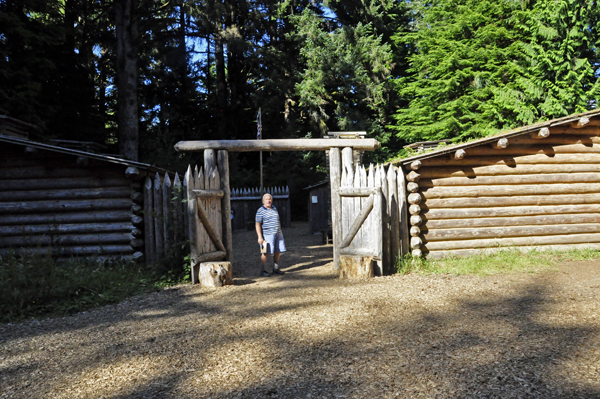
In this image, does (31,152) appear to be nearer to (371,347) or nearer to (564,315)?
(371,347)

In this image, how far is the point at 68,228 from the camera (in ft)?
32.6

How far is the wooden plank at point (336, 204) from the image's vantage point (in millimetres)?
9297

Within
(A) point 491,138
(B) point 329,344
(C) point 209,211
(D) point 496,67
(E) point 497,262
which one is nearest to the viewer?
(B) point 329,344

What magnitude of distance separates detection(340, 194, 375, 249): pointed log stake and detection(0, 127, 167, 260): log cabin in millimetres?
4578

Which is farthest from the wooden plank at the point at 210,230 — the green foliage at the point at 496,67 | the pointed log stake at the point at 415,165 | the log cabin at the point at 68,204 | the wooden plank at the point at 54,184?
the green foliage at the point at 496,67

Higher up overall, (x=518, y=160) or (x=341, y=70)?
(x=341, y=70)

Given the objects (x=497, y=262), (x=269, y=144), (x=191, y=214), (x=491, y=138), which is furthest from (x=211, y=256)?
(x=491, y=138)

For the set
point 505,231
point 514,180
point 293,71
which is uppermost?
point 293,71

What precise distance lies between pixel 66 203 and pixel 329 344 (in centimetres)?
785

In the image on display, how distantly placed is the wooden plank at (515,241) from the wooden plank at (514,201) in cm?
79

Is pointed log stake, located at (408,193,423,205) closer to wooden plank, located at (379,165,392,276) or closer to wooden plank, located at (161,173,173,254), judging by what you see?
wooden plank, located at (379,165,392,276)

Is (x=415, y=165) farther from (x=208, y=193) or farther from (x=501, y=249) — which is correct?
(x=208, y=193)

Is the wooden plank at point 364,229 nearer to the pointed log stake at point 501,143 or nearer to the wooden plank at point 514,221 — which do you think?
the wooden plank at point 514,221

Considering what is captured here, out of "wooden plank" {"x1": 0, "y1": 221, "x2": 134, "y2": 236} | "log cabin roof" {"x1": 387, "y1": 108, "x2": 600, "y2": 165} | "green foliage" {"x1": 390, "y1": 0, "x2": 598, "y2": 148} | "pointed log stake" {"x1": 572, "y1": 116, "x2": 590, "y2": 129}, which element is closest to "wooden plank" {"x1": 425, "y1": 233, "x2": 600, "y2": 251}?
"log cabin roof" {"x1": 387, "y1": 108, "x2": 600, "y2": 165}
